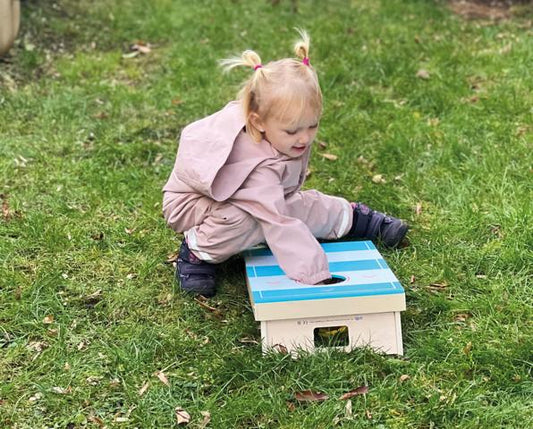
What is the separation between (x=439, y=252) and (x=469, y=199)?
0.54 metres

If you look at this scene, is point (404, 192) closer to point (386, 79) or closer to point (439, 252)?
point (439, 252)

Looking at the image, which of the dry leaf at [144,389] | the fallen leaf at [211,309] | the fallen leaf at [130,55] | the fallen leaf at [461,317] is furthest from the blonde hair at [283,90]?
the fallen leaf at [130,55]

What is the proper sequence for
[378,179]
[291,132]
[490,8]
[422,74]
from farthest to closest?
1. [490,8]
2. [422,74]
3. [378,179]
4. [291,132]

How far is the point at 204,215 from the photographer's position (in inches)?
134

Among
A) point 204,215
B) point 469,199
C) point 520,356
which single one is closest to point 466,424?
point 520,356

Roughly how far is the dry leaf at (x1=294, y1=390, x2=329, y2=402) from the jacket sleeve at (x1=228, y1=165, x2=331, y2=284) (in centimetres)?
45

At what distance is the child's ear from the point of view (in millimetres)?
3196

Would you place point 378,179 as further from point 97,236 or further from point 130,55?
point 130,55

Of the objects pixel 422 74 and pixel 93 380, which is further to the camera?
pixel 422 74

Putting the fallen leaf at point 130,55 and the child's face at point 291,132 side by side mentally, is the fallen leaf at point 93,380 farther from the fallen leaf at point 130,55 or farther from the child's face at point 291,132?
the fallen leaf at point 130,55

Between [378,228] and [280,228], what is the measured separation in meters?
0.78

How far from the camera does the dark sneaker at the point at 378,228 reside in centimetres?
374

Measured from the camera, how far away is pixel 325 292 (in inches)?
116

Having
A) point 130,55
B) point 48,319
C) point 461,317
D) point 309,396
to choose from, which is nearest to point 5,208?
point 48,319
